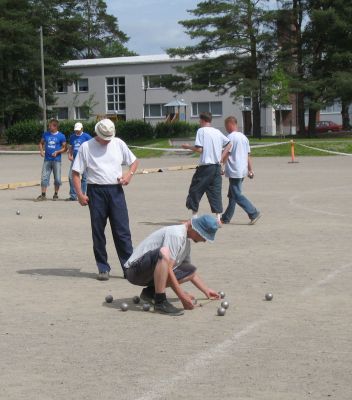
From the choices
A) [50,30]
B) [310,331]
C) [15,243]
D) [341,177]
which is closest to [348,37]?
[341,177]

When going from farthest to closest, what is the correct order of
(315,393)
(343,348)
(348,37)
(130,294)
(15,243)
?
(348,37) < (15,243) < (130,294) < (343,348) < (315,393)

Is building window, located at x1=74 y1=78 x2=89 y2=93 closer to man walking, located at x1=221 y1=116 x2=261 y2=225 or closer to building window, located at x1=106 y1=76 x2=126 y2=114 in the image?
building window, located at x1=106 y1=76 x2=126 y2=114

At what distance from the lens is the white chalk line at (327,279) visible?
28.5ft

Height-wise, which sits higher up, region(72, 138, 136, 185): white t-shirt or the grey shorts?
region(72, 138, 136, 185): white t-shirt

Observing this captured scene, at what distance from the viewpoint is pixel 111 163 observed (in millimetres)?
9656

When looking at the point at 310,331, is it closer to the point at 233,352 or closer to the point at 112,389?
the point at 233,352

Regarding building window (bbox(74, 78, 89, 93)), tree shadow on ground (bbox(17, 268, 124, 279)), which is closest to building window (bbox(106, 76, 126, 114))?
building window (bbox(74, 78, 89, 93))

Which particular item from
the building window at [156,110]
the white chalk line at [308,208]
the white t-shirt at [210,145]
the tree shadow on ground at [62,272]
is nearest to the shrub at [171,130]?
the building window at [156,110]

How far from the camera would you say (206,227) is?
7496mm

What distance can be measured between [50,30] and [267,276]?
82.7 metres

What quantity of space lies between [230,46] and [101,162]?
49.9m

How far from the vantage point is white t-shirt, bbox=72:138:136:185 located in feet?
31.5

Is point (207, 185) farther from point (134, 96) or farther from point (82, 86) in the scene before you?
point (82, 86)

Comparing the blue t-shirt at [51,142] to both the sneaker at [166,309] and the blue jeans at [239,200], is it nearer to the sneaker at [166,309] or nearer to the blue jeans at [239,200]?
the blue jeans at [239,200]
